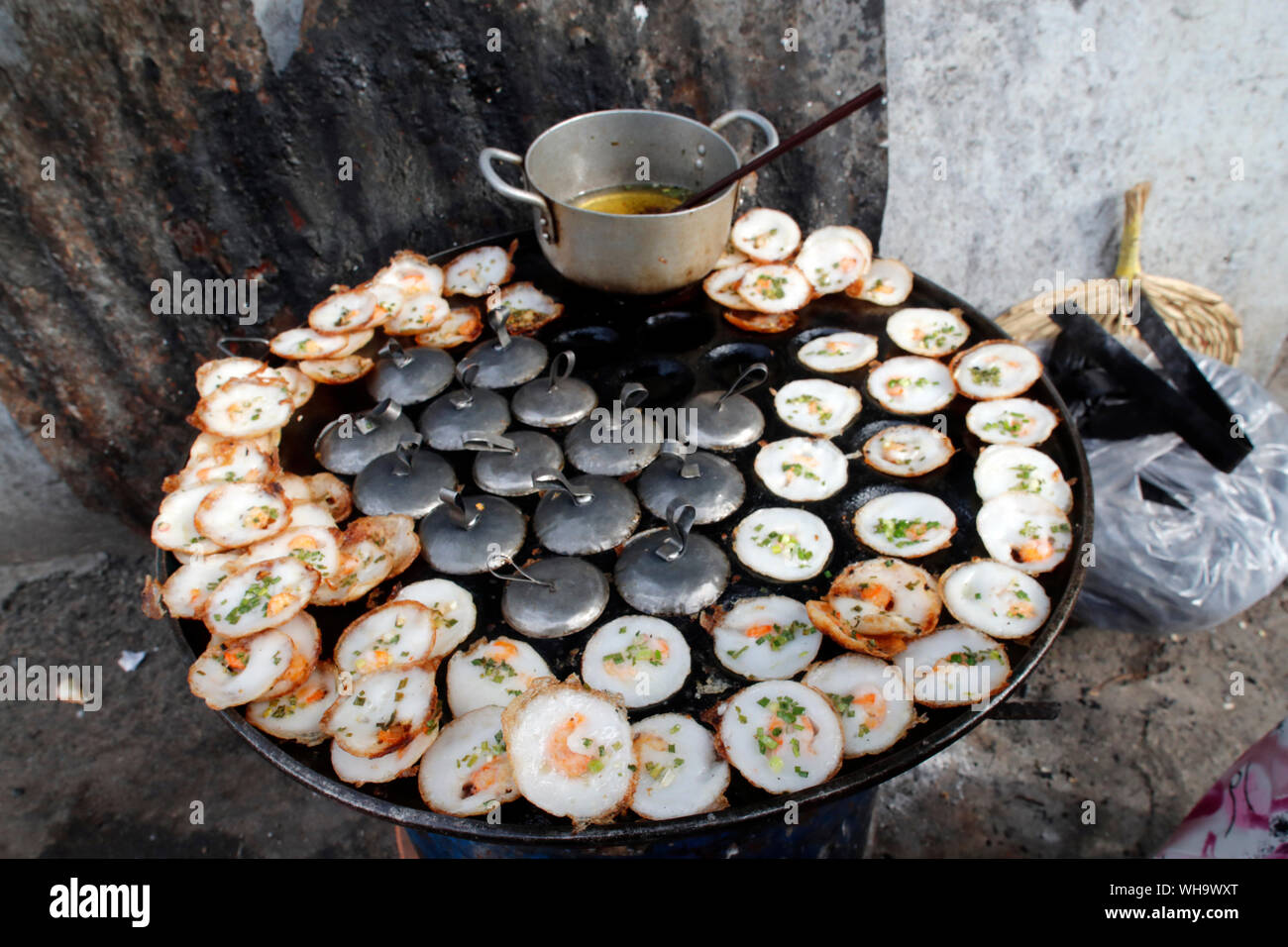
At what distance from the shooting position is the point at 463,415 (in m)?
2.65

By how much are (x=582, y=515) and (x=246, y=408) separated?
1207mm

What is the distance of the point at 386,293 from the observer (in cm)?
304

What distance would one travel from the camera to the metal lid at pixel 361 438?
2.55 meters

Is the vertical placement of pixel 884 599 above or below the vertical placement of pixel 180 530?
below

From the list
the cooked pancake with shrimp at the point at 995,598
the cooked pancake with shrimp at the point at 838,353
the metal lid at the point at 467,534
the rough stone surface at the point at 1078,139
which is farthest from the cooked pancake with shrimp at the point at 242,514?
the rough stone surface at the point at 1078,139

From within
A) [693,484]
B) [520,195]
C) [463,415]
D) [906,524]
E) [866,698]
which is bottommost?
[866,698]

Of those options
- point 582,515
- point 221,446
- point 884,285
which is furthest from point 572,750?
point 884,285

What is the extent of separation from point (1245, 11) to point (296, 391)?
454cm

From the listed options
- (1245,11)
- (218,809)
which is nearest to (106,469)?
(218,809)

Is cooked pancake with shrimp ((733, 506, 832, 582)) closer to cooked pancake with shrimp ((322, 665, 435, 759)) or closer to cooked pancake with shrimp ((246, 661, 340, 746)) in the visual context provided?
cooked pancake with shrimp ((322, 665, 435, 759))

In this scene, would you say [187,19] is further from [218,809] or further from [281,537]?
[218,809]

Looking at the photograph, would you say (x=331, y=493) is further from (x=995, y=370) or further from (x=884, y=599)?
(x=995, y=370)

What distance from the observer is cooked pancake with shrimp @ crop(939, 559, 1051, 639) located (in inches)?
82.8

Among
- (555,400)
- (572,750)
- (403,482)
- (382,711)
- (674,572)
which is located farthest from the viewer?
(555,400)
